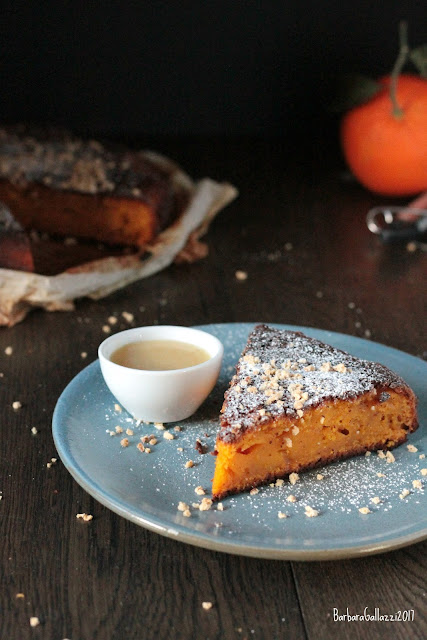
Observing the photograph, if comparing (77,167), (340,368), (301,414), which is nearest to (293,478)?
(301,414)

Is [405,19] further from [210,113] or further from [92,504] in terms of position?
[92,504]

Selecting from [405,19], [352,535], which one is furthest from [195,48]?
[352,535]

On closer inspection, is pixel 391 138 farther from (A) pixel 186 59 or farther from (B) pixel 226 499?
(B) pixel 226 499

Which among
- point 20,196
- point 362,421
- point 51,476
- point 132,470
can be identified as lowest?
point 20,196

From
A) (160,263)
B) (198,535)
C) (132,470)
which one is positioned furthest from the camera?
(160,263)

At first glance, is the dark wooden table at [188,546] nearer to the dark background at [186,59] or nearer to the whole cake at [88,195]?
the whole cake at [88,195]

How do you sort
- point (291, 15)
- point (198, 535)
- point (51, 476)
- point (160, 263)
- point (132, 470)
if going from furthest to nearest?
point (291, 15)
point (160, 263)
point (51, 476)
point (132, 470)
point (198, 535)

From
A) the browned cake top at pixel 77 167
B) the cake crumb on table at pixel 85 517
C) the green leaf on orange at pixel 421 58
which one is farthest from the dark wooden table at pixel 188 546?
the green leaf on orange at pixel 421 58
